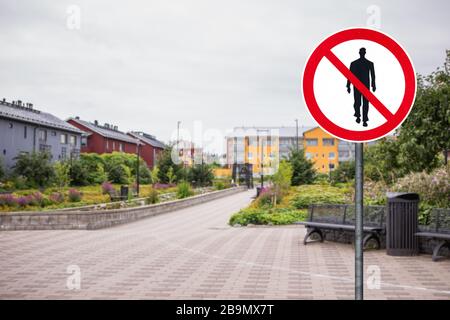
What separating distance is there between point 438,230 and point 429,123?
15.1 feet

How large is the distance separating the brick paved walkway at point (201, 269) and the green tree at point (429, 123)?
4294 mm

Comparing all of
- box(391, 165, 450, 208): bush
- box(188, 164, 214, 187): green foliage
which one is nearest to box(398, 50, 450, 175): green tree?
box(391, 165, 450, 208): bush

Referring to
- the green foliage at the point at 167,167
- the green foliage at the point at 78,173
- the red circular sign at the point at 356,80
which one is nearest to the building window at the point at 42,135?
the green foliage at the point at 78,173

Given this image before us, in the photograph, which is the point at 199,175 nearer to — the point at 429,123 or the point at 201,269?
the point at 429,123

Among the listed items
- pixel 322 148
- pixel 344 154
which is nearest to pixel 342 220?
pixel 322 148

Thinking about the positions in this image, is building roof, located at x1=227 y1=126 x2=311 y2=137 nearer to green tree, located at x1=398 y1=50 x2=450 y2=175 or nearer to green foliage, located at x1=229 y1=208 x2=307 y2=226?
green foliage, located at x1=229 y1=208 x2=307 y2=226

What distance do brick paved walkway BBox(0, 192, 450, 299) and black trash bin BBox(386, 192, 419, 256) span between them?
11.8 inches

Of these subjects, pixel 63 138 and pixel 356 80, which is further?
pixel 63 138

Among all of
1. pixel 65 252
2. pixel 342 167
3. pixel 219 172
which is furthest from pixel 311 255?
pixel 219 172

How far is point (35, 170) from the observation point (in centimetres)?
4003

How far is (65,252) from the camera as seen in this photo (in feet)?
36.2

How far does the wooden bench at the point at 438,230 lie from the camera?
376 inches
